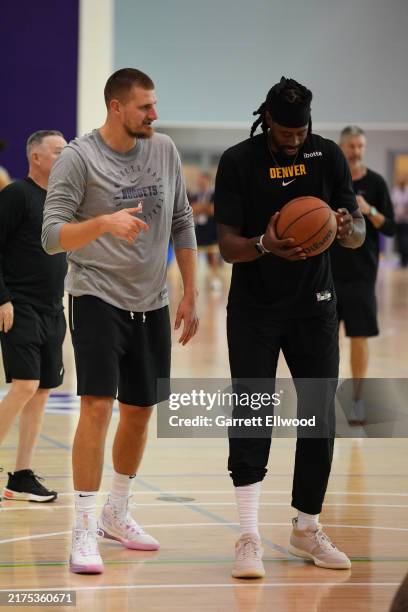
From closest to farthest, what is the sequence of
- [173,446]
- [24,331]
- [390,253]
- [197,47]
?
1. [24,331]
2. [173,446]
3. [197,47]
4. [390,253]

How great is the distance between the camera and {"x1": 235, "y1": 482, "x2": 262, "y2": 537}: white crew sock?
177 inches

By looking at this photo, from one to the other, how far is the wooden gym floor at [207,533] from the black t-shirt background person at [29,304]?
1.20 feet

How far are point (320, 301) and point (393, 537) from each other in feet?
3.92

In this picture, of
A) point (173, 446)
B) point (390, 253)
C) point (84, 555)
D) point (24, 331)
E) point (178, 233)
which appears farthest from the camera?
point (390, 253)

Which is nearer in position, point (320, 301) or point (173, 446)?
point (320, 301)

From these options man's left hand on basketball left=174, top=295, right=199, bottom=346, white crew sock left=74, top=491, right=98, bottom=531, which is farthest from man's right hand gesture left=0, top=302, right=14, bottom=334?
white crew sock left=74, top=491, right=98, bottom=531

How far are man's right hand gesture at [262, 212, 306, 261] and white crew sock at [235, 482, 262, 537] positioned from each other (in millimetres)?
Answer: 899

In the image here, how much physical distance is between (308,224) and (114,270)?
2.62 ft

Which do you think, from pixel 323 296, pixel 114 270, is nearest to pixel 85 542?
pixel 114 270

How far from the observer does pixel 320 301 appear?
459cm

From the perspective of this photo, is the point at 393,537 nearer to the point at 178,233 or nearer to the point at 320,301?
the point at 320,301

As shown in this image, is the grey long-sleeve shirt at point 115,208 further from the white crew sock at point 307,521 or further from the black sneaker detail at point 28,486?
the black sneaker detail at point 28,486

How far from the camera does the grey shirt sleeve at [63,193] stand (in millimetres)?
4398

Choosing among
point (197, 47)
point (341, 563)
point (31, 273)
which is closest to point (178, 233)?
point (31, 273)
